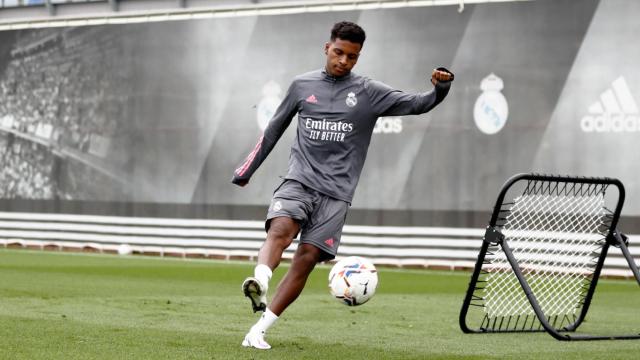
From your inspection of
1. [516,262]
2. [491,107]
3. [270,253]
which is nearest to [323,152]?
[270,253]

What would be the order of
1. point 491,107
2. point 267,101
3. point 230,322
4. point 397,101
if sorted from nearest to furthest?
point 397,101
point 230,322
point 491,107
point 267,101

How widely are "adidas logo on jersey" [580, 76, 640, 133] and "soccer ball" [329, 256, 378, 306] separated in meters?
11.6

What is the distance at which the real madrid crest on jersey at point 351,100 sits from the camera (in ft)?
23.9

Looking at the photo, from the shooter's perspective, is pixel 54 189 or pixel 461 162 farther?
pixel 54 189

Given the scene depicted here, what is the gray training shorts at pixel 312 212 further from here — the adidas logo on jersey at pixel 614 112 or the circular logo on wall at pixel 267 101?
the circular logo on wall at pixel 267 101

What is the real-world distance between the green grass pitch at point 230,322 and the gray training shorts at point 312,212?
28.9 inches

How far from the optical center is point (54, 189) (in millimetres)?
23047

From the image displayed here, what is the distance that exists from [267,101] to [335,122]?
1384cm

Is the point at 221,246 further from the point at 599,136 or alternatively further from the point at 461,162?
the point at 599,136

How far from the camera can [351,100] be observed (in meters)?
7.28

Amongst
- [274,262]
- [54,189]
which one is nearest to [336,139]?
[274,262]

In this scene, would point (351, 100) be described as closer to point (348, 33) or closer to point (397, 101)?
point (397, 101)

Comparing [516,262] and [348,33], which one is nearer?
[348,33]

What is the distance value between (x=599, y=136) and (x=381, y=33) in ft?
14.8
